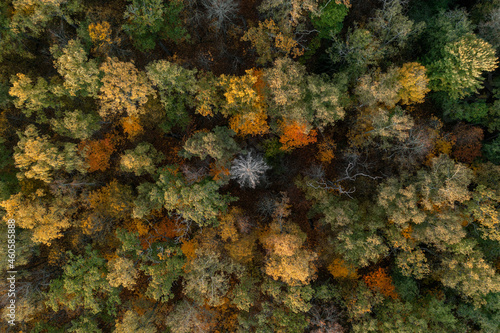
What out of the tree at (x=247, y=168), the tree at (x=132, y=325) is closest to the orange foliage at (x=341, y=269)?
the tree at (x=247, y=168)

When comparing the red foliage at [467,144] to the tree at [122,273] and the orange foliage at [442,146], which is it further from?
the tree at [122,273]

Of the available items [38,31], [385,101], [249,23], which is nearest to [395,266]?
[385,101]

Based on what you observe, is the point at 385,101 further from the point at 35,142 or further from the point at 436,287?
the point at 35,142

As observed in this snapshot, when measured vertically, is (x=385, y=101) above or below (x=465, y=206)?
above

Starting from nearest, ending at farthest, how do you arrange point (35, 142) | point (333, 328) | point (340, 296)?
point (35, 142)
point (333, 328)
point (340, 296)

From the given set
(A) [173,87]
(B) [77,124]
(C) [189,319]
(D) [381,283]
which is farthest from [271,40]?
(C) [189,319]

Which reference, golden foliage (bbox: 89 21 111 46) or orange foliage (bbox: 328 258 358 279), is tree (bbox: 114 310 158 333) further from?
golden foliage (bbox: 89 21 111 46)
